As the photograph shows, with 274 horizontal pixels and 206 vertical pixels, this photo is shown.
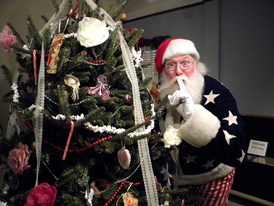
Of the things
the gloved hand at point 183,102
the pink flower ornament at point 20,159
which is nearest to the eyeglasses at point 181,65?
the gloved hand at point 183,102

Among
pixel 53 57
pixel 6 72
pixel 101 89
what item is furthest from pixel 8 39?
pixel 101 89

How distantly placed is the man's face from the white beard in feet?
Result: 0.07

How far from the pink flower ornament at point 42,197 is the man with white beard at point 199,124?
56 centimetres

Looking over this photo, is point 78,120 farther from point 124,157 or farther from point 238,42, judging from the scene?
point 238,42

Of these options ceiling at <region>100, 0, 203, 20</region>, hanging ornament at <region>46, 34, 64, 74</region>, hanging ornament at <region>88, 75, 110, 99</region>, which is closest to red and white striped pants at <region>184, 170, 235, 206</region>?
hanging ornament at <region>88, 75, 110, 99</region>

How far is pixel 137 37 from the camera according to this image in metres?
0.99

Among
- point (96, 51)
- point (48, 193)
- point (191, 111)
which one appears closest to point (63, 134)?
point (48, 193)

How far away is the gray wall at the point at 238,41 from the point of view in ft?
8.17

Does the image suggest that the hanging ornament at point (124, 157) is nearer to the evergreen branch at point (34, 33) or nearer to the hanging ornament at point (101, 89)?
the hanging ornament at point (101, 89)

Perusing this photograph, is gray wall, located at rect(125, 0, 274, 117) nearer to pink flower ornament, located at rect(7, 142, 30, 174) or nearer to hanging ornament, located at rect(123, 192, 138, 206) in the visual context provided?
hanging ornament, located at rect(123, 192, 138, 206)

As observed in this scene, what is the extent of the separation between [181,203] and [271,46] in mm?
2029

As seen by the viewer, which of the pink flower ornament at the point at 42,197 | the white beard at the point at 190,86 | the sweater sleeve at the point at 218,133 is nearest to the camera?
the pink flower ornament at the point at 42,197

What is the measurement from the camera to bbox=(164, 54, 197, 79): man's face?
1311 millimetres

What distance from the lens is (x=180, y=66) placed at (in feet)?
4.31
